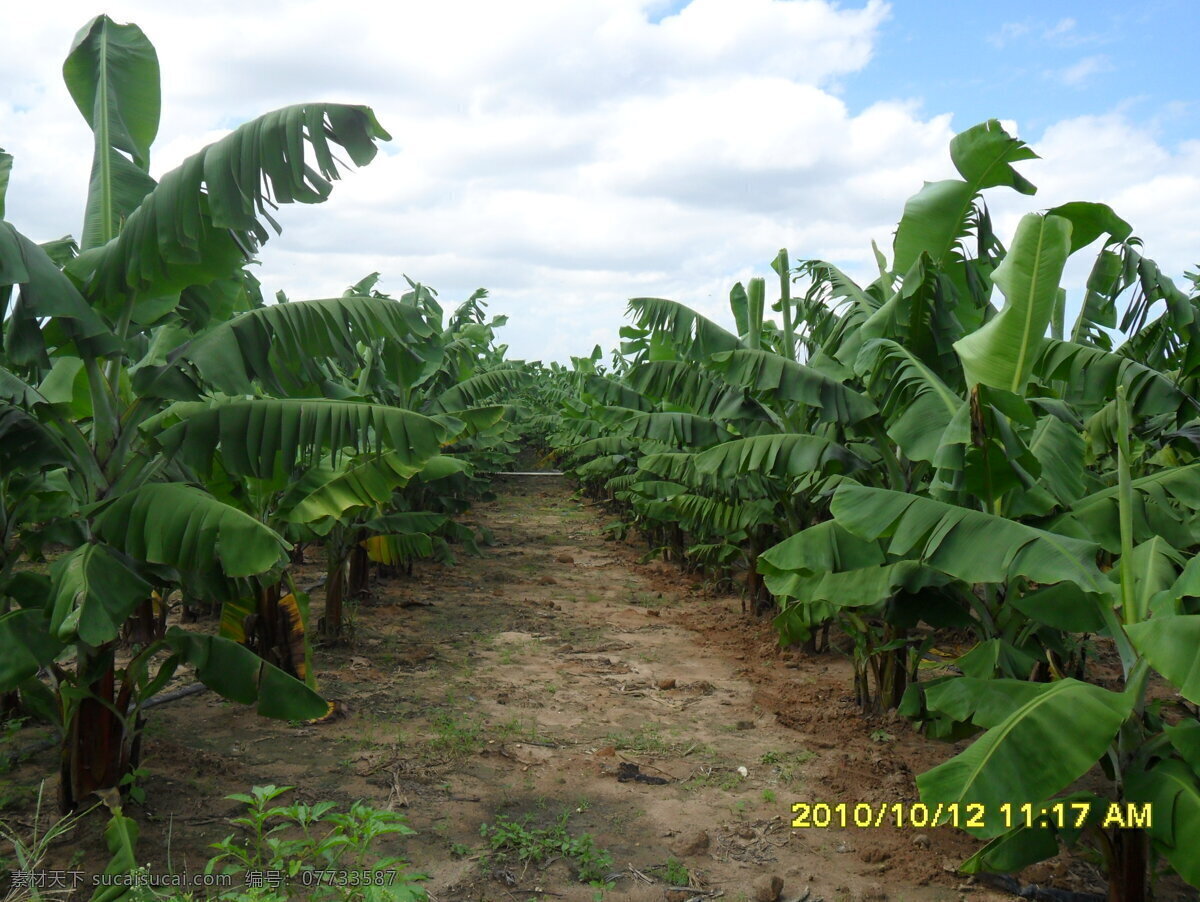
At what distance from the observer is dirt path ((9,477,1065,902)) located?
4.98 metres

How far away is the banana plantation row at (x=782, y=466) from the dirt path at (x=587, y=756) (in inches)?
27.1

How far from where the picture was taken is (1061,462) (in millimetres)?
5164

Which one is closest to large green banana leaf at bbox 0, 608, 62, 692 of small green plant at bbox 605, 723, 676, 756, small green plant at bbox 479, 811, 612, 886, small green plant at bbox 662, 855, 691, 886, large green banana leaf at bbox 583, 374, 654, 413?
small green plant at bbox 479, 811, 612, 886

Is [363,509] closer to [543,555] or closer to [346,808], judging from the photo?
[346,808]

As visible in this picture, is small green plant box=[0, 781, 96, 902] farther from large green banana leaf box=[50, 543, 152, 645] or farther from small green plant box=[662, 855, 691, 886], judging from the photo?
small green plant box=[662, 855, 691, 886]

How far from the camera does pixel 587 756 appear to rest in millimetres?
6715

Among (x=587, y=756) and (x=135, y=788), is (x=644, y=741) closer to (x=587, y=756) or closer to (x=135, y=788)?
(x=587, y=756)

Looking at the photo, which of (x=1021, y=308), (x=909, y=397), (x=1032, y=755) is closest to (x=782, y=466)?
(x=909, y=397)

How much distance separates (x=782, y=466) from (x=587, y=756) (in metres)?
2.72

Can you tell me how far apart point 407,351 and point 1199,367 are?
5525mm

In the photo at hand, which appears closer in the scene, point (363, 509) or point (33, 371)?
point (33, 371)

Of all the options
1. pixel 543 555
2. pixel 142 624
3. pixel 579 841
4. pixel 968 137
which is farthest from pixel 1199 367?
pixel 543 555

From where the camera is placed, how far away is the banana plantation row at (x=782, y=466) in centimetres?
404

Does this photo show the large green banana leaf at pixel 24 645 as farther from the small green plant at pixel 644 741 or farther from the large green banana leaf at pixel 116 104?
the small green plant at pixel 644 741
